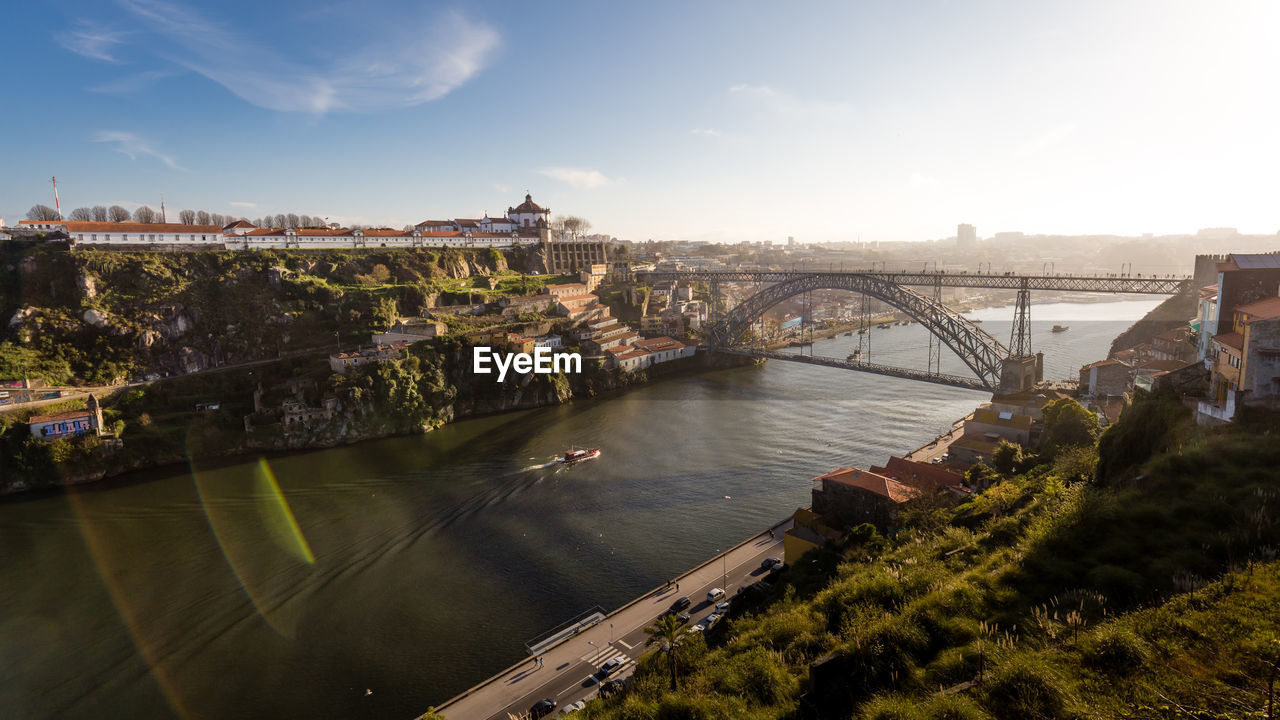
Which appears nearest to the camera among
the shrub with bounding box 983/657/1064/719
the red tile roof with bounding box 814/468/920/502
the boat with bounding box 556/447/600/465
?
the shrub with bounding box 983/657/1064/719

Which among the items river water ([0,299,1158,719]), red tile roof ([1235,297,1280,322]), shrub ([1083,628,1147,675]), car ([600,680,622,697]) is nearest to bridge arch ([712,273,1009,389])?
river water ([0,299,1158,719])

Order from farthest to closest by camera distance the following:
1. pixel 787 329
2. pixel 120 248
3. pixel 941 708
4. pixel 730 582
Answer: pixel 787 329
pixel 120 248
pixel 730 582
pixel 941 708

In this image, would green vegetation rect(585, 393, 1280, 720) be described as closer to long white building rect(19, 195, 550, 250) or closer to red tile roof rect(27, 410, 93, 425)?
red tile roof rect(27, 410, 93, 425)

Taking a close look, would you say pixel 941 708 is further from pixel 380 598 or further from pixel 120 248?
pixel 120 248

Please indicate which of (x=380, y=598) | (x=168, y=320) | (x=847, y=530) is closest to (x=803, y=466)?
(x=847, y=530)

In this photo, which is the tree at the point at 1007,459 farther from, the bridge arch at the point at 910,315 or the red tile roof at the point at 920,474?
the bridge arch at the point at 910,315

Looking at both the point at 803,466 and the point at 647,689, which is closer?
the point at 647,689

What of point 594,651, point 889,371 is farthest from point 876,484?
point 889,371
